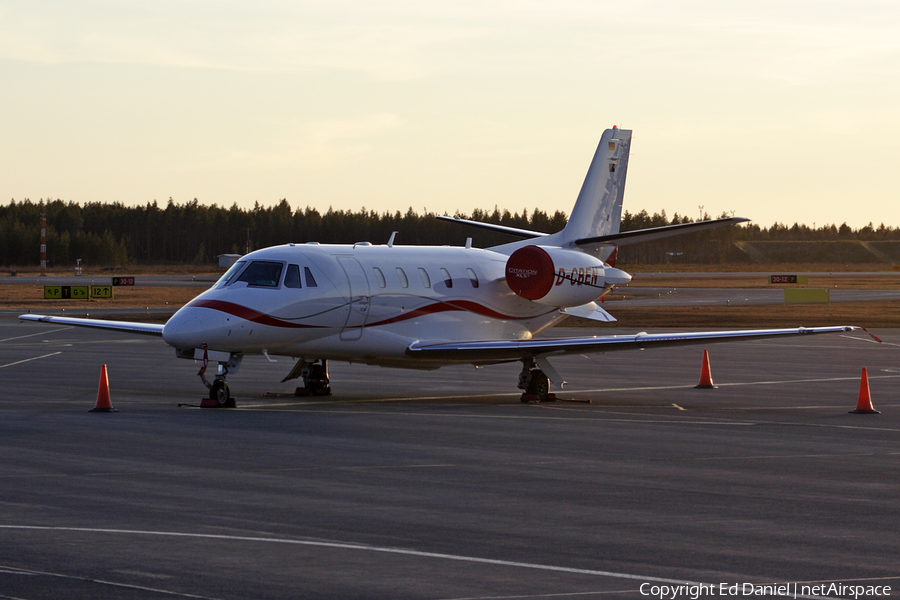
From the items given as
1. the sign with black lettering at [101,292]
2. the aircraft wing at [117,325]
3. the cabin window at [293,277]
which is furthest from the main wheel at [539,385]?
the sign with black lettering at [101,292]

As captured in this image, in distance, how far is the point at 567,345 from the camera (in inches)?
886

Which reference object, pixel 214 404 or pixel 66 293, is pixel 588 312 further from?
pixel 66 293

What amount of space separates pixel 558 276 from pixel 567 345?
12.1 ft

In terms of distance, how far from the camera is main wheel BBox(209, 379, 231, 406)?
21.2 m

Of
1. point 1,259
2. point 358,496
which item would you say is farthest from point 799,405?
point 1,259

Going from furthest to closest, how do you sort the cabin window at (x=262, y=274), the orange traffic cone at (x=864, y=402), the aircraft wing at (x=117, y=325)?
1. the aircraft wing at (x=117, y=325)
2. the cabin window at (x=262, y=274)
3. the orange traffic cone at (x=864, y=402)

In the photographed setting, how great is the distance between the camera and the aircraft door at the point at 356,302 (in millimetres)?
22766

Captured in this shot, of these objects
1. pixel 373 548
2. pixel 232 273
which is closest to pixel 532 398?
pixel 232 273

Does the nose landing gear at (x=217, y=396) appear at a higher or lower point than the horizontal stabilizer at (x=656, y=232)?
lower

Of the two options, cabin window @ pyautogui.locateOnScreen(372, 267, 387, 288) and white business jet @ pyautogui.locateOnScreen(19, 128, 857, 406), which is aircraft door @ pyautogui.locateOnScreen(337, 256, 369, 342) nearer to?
white business jet @ pyautogui.locateOnScreen(19, 128, 857, 406)

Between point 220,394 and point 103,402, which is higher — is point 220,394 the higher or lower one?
the higher one

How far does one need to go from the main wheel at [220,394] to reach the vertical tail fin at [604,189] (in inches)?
410

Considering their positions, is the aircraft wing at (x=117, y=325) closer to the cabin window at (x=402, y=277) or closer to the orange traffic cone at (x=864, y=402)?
the cabin window at (x=402, y=277)

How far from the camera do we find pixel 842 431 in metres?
18.4
